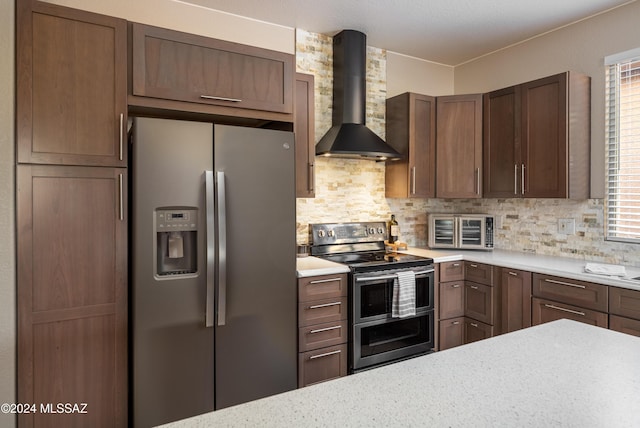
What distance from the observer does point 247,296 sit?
89.9 inches

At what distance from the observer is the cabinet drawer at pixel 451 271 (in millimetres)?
3213

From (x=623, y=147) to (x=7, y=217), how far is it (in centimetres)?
382

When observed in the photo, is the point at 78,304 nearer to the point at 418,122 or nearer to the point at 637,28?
the point at 418,122

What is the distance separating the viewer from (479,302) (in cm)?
318

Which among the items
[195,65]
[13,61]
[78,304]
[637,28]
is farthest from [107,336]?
[637,28]

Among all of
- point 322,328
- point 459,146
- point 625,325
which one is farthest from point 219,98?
point 625,325

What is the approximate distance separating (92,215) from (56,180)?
0.75 feet

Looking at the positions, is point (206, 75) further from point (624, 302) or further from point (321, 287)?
point (624, 302)

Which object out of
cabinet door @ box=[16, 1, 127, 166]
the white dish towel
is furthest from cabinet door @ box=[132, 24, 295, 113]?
the white dish towel

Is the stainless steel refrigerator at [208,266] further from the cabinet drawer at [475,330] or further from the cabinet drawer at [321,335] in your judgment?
the cabinet drawer at [475,330]

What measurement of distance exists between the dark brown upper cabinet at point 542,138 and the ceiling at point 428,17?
49 centimetres

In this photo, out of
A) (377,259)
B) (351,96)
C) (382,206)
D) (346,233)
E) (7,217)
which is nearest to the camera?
(7,217)

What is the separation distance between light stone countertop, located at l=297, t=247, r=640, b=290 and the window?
0.34 metres

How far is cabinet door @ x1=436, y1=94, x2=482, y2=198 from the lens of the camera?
137 inches
